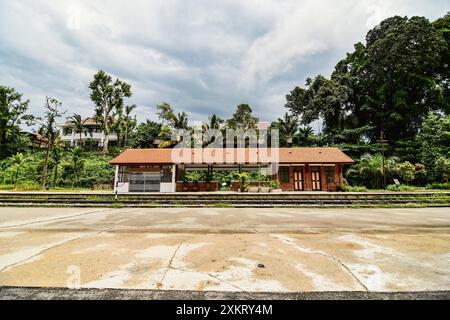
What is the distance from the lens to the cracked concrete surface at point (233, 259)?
2.24 m

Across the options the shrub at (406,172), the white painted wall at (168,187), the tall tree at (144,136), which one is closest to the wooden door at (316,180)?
the shrub at (406,172)

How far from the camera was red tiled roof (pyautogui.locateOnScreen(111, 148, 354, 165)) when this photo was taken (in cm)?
1938

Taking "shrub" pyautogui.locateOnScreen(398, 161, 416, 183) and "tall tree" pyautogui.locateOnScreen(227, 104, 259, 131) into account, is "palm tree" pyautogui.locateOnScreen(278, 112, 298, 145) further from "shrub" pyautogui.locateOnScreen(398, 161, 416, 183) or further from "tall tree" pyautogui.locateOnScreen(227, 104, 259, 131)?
"shrub" pyautogui.locateOnScreen(398, 161, 416, 183)

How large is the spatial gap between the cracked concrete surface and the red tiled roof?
14728 millimetres

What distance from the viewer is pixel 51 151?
26.7 m

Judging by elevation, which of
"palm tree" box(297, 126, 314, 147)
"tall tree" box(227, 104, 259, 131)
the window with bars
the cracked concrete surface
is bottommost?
the cracked concrete surface

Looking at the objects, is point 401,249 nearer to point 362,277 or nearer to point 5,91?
point 362,277

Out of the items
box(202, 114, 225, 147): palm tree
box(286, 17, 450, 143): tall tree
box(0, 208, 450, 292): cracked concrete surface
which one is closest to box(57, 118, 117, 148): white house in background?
box(202, 114, 225, 147): palm tree

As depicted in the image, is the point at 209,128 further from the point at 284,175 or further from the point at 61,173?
the point at 61,173

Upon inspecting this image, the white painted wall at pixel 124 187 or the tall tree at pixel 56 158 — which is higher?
the tall tree at pixel 56 158

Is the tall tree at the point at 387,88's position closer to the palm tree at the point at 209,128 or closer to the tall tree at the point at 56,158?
the palm tree at the point at 209,128

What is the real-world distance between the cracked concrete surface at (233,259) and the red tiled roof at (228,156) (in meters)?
14.7

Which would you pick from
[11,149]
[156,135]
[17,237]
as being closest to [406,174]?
[17,237]
